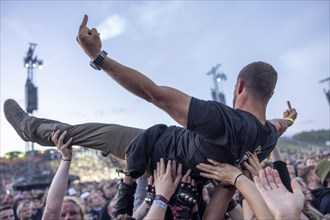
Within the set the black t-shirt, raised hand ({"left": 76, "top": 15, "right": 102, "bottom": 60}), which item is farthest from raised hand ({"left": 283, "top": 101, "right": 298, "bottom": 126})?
raised hand ({"left": 76, "top": 15, "right": 102, "bottom": 60})

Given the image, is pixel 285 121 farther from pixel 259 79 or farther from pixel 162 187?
pixel 162 187

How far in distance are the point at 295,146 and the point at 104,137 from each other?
46179 millimetres

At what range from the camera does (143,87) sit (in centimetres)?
174

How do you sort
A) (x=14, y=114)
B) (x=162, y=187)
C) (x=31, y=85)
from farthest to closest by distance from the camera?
(x=31, y=85), (x=14, y=114), (x=162, y=187)

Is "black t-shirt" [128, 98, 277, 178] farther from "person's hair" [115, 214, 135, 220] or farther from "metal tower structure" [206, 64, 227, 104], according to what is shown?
"metal tower structure" [206, 64, 227, 104]

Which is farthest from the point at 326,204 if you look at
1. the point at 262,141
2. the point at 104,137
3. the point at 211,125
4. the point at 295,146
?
the point at 295,146

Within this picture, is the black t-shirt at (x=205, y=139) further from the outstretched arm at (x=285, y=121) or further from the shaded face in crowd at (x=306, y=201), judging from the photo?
the shaded face in crowd at (x=306, y=201)

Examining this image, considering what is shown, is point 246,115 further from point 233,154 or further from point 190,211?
point 190,211

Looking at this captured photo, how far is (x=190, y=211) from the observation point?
6.33 ft

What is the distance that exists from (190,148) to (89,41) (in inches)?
39.0

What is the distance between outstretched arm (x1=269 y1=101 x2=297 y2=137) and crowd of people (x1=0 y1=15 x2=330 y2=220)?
0.02 meters

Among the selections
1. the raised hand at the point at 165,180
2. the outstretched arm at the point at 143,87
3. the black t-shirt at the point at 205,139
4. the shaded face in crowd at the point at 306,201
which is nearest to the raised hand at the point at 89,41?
the outstretched arm at the point at 143,87

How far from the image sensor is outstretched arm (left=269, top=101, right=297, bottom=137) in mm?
2699

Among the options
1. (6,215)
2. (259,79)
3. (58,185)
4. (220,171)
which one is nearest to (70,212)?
(58,185)
